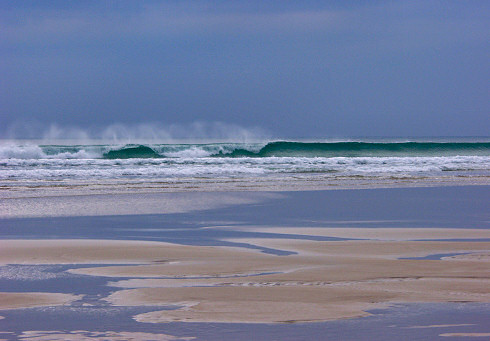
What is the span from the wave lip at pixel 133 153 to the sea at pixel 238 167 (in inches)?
2.5

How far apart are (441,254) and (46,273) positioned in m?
4.10

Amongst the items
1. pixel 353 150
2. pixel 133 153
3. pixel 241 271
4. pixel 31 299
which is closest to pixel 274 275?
pixel 241 271

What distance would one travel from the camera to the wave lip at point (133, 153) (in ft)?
131

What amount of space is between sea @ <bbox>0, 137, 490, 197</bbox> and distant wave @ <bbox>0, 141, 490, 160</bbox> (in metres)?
0.05

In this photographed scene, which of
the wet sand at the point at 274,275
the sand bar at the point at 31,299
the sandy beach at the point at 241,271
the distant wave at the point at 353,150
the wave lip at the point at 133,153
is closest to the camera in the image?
the sandy beach at the point at 241,271

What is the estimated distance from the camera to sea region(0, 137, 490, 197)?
18047mm

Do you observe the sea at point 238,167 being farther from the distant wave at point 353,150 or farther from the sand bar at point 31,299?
the sand bar at point 31,299

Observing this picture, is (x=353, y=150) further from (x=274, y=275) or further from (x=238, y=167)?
(x=274, y=275)

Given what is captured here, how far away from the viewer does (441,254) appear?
689 centimetres

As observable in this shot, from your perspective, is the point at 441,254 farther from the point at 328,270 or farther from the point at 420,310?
the point at 420,310

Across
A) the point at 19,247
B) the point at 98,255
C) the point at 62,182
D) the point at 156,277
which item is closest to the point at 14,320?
the point at 156,277

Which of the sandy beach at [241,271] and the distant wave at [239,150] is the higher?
the distant wave at [239,150]

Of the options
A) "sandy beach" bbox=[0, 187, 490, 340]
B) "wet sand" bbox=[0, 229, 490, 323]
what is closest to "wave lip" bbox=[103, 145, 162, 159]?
"sandy beach" bbox=[0, 187, 490, 340]

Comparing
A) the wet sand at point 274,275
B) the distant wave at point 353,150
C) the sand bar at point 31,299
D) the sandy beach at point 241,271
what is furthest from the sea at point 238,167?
the sand bar at point 31,299
